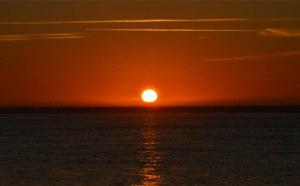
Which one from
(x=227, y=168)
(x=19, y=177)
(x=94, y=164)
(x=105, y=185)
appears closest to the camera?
(x=105, y=185)

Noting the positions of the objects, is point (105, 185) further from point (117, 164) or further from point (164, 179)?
point (117, 164)

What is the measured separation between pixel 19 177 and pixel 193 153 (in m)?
26.1

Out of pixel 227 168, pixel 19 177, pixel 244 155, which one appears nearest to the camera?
pixel 19 177

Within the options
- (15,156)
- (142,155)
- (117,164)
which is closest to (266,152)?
(142,155)

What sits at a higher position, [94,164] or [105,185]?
[94,164]

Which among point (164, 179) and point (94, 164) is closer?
point (164, 179)

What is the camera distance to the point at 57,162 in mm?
54031

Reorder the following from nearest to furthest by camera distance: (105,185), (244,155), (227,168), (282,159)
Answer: (105,185), (227,168), (282,159), (244,155)

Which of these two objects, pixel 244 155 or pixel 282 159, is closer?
pixel 282 159

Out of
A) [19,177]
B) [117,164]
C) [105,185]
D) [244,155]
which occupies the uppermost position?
[244,155]

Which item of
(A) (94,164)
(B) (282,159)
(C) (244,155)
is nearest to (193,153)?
(C) (244,155)

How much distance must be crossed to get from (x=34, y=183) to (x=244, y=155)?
29.3 m

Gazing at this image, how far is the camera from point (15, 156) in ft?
202

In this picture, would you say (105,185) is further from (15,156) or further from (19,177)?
(15,156)
